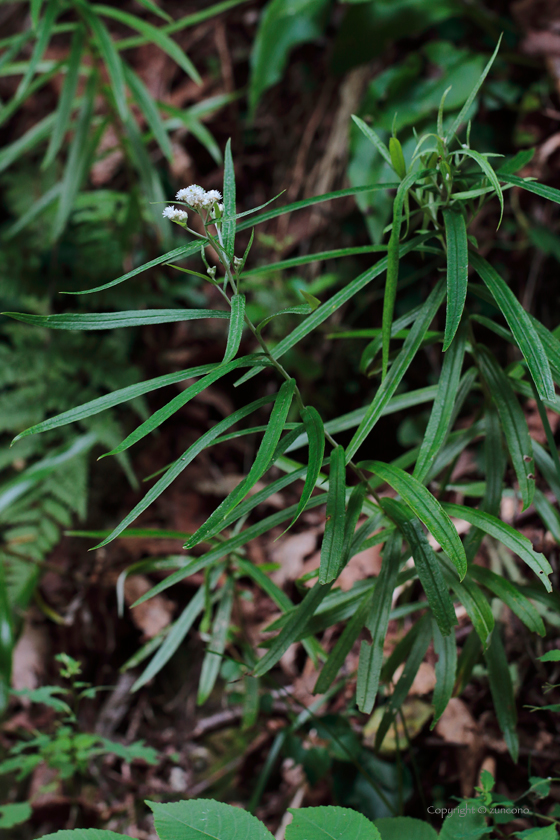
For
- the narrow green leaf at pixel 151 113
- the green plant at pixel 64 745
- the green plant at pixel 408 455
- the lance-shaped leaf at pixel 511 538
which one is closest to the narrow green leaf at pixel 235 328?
the green plant at pixel 408 455

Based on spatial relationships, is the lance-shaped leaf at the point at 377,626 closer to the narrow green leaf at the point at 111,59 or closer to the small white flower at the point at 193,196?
the small white flower at the point at 193,196

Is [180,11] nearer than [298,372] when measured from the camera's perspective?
No

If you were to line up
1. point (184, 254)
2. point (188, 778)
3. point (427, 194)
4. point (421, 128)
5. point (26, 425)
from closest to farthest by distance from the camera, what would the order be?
point (184, 254), point (427, 194), point (188, 778), point (421, 128), point (26, 425)

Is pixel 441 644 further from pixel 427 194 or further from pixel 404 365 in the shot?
pixel 427 194

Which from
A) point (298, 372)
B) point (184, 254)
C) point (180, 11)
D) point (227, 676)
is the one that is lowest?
point (227, 676)

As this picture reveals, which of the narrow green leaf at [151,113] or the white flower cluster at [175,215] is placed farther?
the narrow green leaf at [151,113]

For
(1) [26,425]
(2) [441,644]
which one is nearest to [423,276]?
(2) [441,644]

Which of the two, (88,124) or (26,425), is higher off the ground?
(88,124)

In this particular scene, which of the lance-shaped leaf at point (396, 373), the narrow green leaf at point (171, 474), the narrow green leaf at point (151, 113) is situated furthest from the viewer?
the narrow green leaf at point (151, 113)
